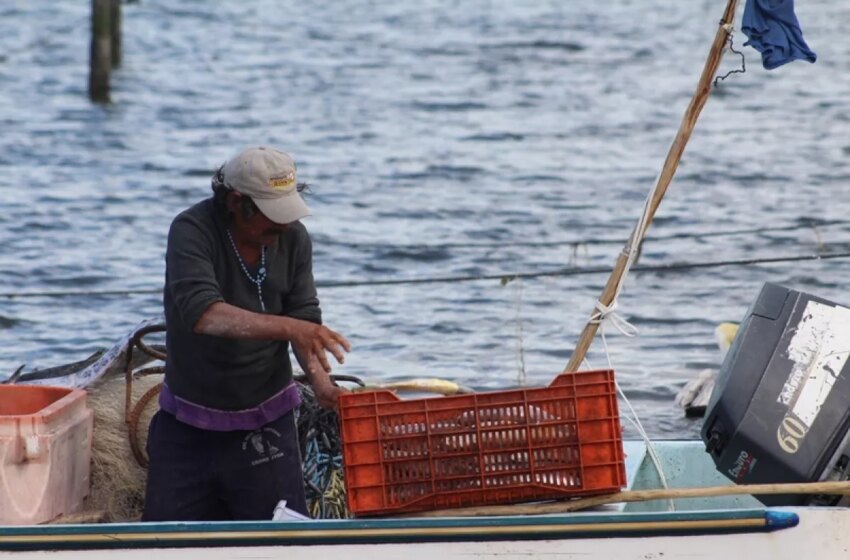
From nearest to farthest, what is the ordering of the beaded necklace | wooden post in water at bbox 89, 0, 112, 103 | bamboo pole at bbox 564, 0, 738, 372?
the beaded necklace, bamboo pole at bbox 564, 0, 738, 372, wooden post in water at bbox 89, 0, 112, 103

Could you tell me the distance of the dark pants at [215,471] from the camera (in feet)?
15.9

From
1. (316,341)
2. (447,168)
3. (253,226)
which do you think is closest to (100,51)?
(447,168)

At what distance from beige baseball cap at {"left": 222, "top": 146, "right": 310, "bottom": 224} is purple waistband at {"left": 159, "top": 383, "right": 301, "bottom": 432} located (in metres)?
0.65

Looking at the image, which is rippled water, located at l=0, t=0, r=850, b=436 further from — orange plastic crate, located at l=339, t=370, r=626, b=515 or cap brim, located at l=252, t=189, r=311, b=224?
cap brim, located at l=252, t=189, r=311, b=224

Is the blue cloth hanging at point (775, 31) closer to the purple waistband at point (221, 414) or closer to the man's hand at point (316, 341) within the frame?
the man's hand at point (316, 341)

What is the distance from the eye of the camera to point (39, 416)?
498 centimetres

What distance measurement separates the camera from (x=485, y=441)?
4.62m

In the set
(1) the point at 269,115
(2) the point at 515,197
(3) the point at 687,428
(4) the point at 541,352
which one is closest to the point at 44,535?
(3) the point at 687,428

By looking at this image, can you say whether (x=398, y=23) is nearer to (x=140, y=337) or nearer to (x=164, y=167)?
(x=164, y=167)

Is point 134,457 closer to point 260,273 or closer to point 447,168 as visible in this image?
point 260,273

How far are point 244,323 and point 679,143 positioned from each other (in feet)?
5.05

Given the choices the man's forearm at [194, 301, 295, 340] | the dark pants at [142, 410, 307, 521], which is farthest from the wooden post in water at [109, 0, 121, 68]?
the man's forearm at [194, 301, 295, 340]

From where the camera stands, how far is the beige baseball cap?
4.56m

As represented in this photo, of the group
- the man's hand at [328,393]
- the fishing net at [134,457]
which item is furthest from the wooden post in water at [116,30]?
the man's hand at [328,393]
